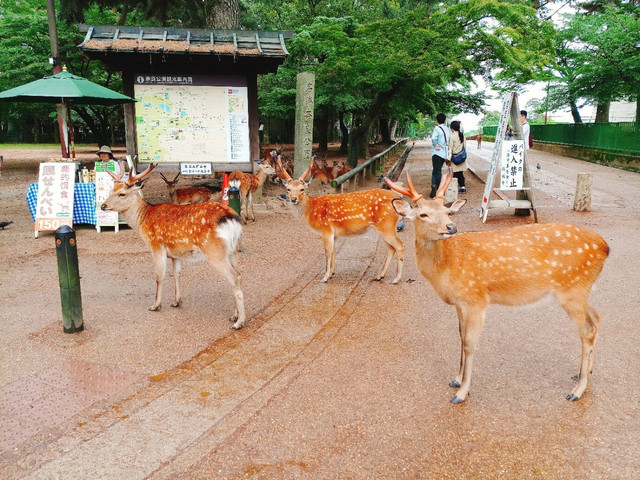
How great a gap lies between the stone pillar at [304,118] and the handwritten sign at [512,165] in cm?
458

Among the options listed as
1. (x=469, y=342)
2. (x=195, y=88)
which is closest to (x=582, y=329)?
(x=469, y=342)

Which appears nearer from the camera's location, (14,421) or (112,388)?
(14,421)

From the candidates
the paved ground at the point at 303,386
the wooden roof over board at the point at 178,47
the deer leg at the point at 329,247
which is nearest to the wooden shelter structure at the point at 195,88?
the wooden roof over board at the point at 178,47

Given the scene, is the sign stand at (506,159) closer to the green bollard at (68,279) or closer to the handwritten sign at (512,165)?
the handwritten sign at (512,165)

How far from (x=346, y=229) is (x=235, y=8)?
30.1ft

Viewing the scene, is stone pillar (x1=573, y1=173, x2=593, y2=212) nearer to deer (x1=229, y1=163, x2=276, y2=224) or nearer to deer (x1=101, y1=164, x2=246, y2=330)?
deer (x1=229, y1=163, x2=276, y2=224)

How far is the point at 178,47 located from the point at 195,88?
39.7 inches

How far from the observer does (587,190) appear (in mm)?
11133

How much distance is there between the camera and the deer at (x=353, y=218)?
7094 mm

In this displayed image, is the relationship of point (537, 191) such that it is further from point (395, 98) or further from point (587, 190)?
point (395, 98)

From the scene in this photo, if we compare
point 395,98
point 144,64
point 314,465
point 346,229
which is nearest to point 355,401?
point 314,465

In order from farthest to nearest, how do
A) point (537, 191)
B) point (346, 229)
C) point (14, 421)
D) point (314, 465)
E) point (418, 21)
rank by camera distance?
point (537, 191)
point (418, 21)
point (346, 229)
point (14, 421)
point (314, 465)

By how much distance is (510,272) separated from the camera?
4.02 meters

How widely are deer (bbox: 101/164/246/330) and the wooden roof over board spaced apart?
4558 mm
